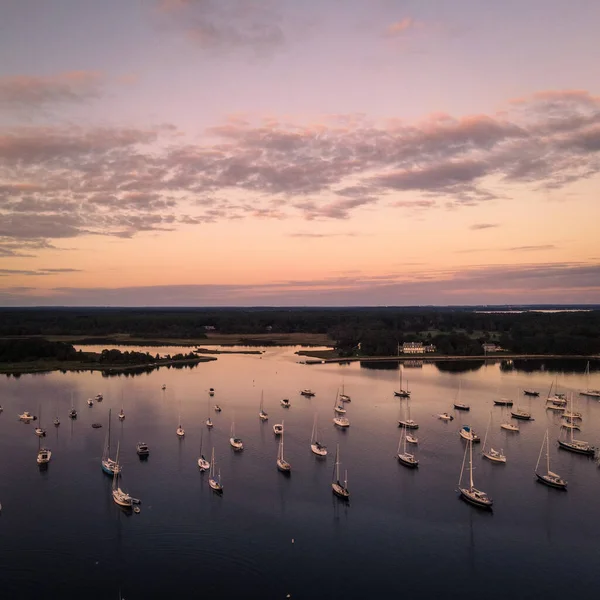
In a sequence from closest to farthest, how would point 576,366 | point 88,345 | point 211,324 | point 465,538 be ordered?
1. point 465,538
2. point 576,366
3. point 88,345
4. point 211,324

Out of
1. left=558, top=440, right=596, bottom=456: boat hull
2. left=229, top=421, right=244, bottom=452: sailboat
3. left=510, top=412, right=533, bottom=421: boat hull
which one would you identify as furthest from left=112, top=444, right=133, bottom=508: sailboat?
left=510, top=412, right=533, bottom=421: boat hull

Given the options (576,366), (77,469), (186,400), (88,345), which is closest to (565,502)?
(77,469)

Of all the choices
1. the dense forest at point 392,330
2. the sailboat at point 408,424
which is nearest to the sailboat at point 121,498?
the sailboat at point 408,424

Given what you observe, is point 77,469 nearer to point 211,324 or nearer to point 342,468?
point 342,468

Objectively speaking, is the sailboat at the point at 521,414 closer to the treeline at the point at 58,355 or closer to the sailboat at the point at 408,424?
the sailboat at the point at 408,424

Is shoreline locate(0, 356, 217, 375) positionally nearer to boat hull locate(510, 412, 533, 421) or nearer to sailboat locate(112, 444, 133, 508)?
sailboat locate(112, 444, 133, 508)

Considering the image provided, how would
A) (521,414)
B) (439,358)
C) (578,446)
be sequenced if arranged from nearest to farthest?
(578,446) < (521,414) < (439,358)

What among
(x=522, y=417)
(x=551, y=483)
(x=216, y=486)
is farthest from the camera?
(x=522, y=417)

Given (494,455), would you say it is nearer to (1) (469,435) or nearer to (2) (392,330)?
(1) (469,435)

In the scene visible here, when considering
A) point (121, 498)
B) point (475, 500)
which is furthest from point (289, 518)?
point (475, 500)
